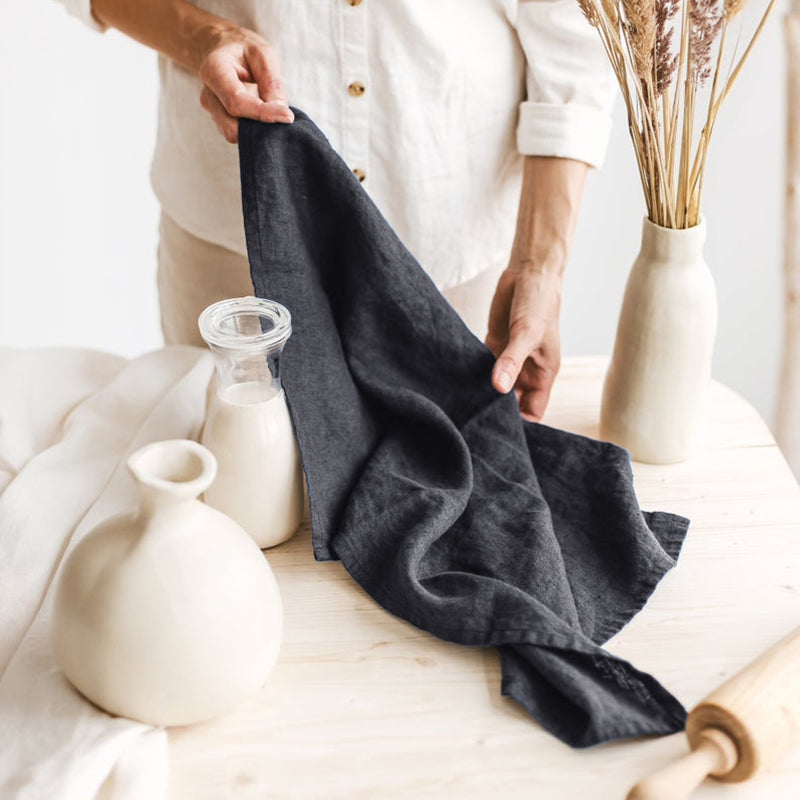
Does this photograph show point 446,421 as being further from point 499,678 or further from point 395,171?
point 395,171

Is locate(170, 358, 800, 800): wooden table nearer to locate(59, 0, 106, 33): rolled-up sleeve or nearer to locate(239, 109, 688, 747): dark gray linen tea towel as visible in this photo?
locate(239, 109, 688, 747): dark gray linen tea towel

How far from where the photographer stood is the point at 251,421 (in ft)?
2.42

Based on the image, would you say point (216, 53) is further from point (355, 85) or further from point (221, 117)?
point (355, 85)

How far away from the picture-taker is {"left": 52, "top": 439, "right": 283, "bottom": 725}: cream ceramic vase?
576 mm

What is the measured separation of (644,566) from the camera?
76 cm

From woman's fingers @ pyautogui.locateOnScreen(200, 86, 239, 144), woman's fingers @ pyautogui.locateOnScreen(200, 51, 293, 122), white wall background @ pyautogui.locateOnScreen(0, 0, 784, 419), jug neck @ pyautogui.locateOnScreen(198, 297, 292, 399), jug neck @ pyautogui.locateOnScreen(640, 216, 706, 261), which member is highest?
woman's fingers @ pyautogui.locateOnScreen(200, 51, 293, 122)

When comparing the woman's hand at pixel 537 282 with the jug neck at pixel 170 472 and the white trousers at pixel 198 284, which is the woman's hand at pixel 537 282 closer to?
the white trousers at pixel 198 284

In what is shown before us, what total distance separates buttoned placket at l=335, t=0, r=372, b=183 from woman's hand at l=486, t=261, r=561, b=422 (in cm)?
22

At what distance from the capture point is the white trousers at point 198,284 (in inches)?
46.5

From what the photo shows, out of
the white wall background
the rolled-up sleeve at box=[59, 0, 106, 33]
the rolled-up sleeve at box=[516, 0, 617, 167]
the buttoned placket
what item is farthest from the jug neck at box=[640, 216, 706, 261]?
the white wall background

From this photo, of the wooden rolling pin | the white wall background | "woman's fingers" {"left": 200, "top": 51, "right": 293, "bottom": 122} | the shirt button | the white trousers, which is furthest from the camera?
the white wall background

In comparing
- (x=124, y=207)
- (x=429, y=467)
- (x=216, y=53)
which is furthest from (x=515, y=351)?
(x=124, y=207)

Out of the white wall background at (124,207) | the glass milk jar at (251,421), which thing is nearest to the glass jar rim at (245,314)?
the glass milk jar at (251,421)

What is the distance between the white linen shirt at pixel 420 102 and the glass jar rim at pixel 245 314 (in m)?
0.37
